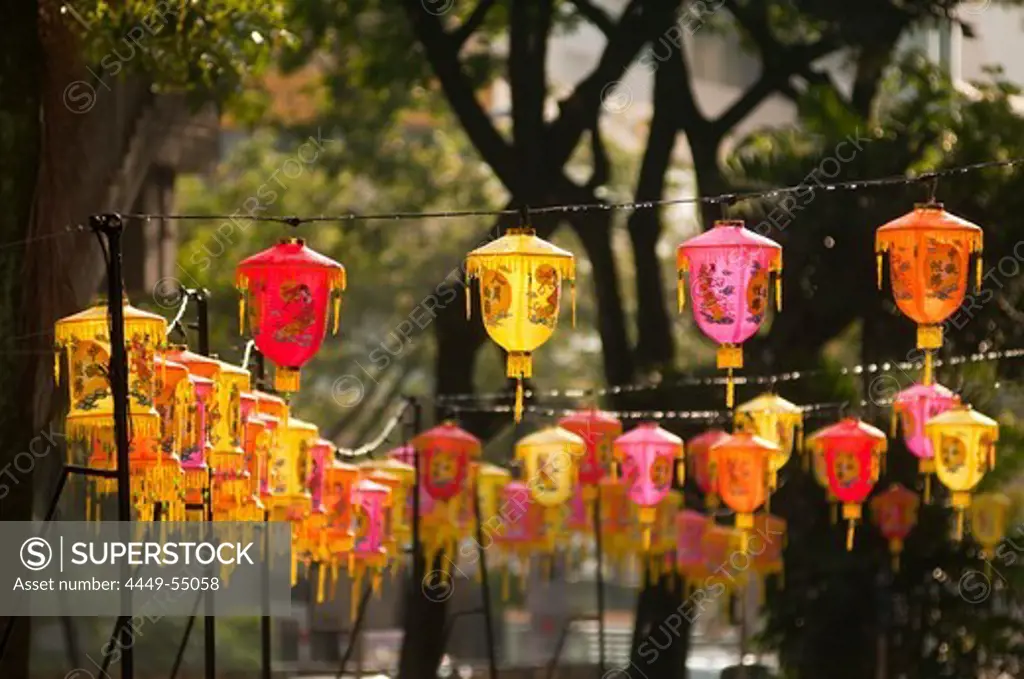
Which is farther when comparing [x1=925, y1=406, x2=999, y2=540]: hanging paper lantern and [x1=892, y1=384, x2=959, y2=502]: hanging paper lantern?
[x1=892, y1=384, x2=959, y2=502]: hanging paper lantern

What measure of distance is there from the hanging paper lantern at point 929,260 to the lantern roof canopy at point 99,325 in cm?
367

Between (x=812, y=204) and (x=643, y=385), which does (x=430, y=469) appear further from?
(x=812, y=204)

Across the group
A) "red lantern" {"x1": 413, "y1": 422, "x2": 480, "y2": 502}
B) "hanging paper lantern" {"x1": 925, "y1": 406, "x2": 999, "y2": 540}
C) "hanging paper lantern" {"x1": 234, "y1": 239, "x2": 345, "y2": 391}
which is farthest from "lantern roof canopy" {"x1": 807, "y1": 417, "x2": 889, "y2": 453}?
"hanging paper lantern" {"x1": 234, "y1": 239, "x2": 345, "y2": 391}

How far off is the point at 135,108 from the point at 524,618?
86.2ft

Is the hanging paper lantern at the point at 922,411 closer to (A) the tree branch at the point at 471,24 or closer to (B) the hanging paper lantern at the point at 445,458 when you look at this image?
(B) the hanging paper lantern at the point at 445,458

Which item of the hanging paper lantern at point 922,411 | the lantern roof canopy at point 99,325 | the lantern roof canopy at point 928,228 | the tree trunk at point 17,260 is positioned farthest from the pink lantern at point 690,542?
the lantern roof canopy at point 99,325

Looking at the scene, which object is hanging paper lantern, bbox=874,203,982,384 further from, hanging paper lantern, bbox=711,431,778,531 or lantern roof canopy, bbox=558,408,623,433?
lantern roof canopy, bbox=558,408,623,433

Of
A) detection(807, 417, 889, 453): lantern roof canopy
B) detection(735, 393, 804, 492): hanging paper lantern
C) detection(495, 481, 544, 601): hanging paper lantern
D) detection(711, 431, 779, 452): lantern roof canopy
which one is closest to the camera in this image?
detection(711, 431, 779, 452): lantern roof canopy

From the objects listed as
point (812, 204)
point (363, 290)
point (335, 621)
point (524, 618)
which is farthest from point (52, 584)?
point (524, 618)

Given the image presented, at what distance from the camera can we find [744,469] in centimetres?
1573

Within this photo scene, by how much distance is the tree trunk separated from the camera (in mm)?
14242

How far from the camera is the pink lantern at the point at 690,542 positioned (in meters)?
19.5

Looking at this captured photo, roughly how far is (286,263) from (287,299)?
0.19 meters

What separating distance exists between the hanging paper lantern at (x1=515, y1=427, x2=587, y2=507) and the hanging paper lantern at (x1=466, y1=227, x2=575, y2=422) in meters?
5.15
